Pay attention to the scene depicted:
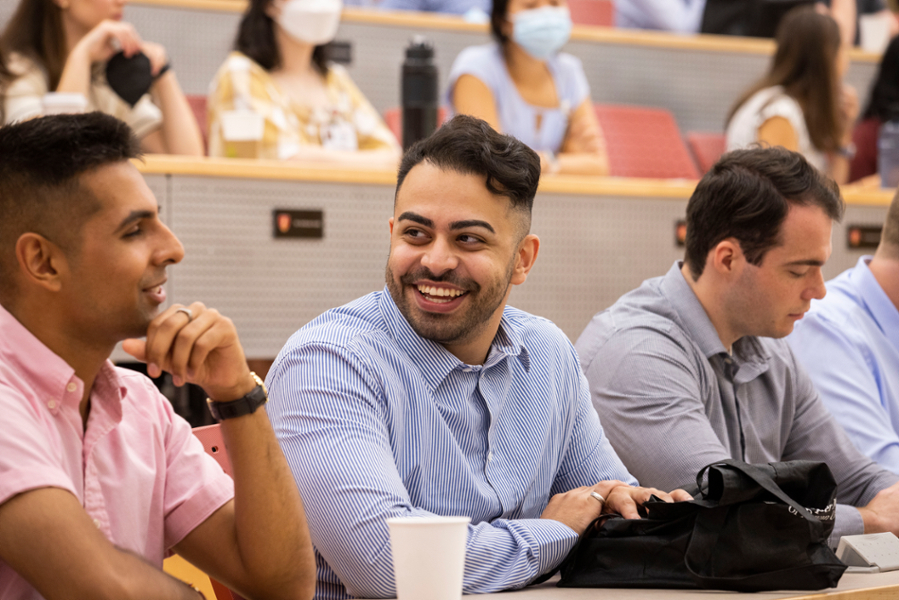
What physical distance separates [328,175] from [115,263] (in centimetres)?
194

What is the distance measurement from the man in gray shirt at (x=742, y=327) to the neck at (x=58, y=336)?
1.16 m

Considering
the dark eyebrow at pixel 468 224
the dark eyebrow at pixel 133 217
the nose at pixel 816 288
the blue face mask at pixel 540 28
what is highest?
the blue face mask at pixel 540 28

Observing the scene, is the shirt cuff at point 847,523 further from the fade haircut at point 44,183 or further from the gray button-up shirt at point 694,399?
the fade haircut at point 44,183

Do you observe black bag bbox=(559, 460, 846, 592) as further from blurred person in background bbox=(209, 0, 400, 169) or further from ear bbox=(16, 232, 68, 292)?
blurred person in background bbox=(209, 0, 400, 169)

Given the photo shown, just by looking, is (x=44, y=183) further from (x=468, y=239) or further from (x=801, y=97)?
(x=801, y=97)

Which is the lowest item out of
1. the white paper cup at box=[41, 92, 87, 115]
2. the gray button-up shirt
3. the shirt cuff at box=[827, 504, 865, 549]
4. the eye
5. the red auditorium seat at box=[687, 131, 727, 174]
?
the shirt cuff at box=[827, 504, 865, 549]

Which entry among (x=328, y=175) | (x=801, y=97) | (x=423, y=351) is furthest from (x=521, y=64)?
(x=423, y=351)

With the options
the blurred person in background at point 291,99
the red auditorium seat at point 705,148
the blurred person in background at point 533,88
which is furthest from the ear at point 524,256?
the red auditorium seat at point 705,148

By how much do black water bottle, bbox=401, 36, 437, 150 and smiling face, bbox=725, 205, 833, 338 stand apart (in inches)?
61.9

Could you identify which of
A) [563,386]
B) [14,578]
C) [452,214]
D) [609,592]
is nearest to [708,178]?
[563,386]

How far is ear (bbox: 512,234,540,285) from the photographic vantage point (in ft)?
6.27

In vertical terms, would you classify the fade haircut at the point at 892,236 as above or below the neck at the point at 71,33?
below

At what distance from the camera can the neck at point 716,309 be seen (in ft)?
7.56

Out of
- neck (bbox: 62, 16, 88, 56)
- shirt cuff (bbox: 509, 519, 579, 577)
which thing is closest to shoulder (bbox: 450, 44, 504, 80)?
neck (bbox: 62, 16, 88, 56)
